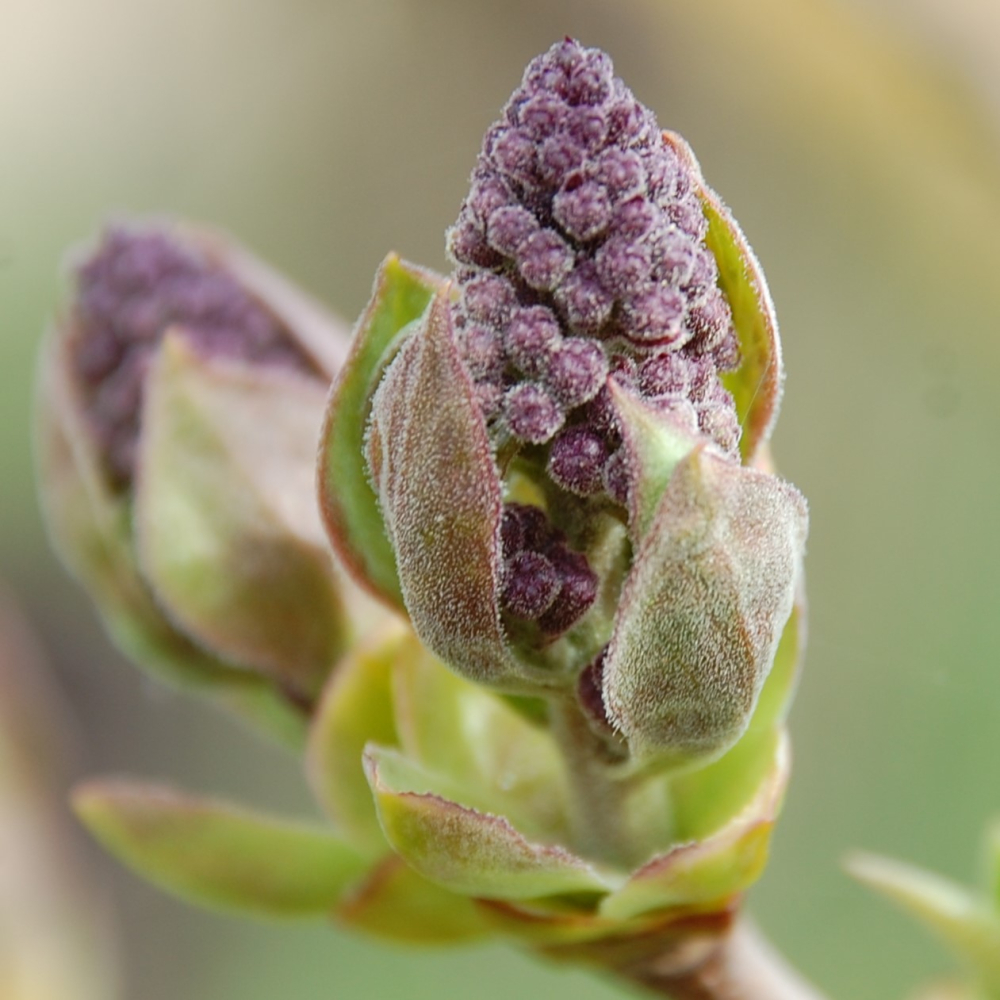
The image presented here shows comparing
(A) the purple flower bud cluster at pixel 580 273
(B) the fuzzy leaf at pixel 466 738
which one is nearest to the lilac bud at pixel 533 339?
(A) the purple flower bud cluster at pixel 580 273

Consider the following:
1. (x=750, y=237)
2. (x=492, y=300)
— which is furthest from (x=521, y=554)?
(x=750, y=237)

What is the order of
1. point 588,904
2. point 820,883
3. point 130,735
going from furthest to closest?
point 130,735, point 820,883, point 588,904

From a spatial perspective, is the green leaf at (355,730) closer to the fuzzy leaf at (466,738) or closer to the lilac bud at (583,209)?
the fuzzy leaf at (466,738)

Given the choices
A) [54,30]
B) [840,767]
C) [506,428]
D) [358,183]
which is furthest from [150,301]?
[54,30]

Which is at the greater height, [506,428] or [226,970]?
[506,428]

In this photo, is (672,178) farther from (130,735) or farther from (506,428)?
(130,735)
